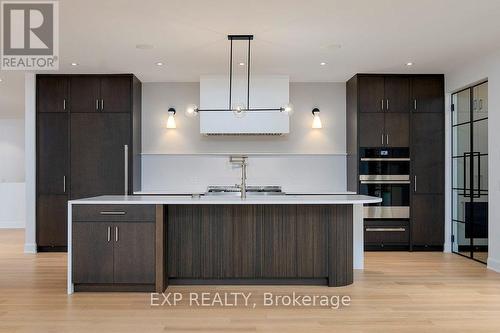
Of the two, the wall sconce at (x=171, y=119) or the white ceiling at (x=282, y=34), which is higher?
the white ceiling at (x=282, y=34)

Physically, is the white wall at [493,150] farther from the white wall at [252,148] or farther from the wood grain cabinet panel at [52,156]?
the wood grain cabinet panel at [52,156]

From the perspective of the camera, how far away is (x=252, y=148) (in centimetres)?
657

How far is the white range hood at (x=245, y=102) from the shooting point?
19.7ft

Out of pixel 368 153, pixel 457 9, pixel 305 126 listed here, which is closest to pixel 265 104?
pixel 305 126

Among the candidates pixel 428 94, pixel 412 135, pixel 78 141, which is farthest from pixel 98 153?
pixel 428 94

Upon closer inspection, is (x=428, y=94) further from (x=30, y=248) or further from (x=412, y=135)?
(x=30, y=248)

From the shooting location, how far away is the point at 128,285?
12.7ft

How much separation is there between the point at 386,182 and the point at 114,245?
3815 mm

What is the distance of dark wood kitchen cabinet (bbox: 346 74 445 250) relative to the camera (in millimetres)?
6055

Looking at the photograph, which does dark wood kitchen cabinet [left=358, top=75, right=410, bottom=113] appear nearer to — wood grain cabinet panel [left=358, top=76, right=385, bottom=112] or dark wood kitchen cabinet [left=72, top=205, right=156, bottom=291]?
wood grain cabinet panel [left=358, top=76, right=385, bottom=112]

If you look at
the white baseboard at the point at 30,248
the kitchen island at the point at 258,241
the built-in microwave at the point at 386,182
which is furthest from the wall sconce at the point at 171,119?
the built-in microwave at the point at 386,182

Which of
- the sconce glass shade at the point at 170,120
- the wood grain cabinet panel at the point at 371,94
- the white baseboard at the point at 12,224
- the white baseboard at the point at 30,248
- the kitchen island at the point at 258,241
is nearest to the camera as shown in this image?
the kitchen island at the point at 258,241

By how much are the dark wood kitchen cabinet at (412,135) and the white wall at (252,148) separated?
0.51 meters

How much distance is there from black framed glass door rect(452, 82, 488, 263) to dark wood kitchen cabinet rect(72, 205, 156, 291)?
13.1 ft
